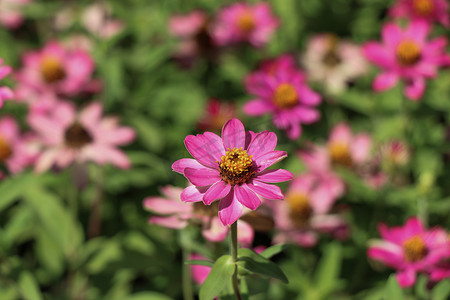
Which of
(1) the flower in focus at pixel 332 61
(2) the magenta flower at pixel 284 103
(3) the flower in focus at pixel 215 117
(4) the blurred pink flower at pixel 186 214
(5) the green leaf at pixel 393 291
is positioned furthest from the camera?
(1) the flower in focus at pixel 332 61

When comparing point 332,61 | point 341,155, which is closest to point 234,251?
point 341,155

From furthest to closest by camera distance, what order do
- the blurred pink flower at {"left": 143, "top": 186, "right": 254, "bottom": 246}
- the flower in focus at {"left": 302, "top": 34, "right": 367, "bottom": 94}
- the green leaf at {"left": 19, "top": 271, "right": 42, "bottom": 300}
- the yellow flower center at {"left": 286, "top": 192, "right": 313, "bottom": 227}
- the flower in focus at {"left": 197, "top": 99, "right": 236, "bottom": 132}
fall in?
1. the flower in focus at {"left": 302, "top": 34, "right": 367, "bottom": 94}
2. the flower in focus at {"left": 197, "top": 99, "right": 236, "bottom": 132}
3. the yellow flower center at {"left": 286, "top": 192, "right": 313, "bottom": 227}
4. the green leaf at {"left": 19, "top": 271, "right": 42, "bottom": 300}
5. the blurred pink flower at {"left": 143, "top": 186, "right": 254, "bottom": 246}

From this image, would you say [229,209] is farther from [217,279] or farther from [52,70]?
[52,70]

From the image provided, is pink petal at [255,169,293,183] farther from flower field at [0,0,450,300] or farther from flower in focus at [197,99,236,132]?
flower in focus at [197,99,236,132]

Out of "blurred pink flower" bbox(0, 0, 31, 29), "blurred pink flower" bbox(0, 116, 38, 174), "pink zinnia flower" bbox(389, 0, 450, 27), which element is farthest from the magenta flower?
"blurred pink flower" bbox(0, 0, 31, 29)

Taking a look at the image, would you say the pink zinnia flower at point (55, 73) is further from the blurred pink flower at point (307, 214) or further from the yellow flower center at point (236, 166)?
the yellow flower center at point (236, 166)

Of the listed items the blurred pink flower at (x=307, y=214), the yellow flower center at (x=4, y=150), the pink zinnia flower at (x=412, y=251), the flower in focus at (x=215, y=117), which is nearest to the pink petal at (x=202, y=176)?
the pink zinnia flower at (x=412, y=251)

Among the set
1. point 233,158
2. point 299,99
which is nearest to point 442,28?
point 299,99
